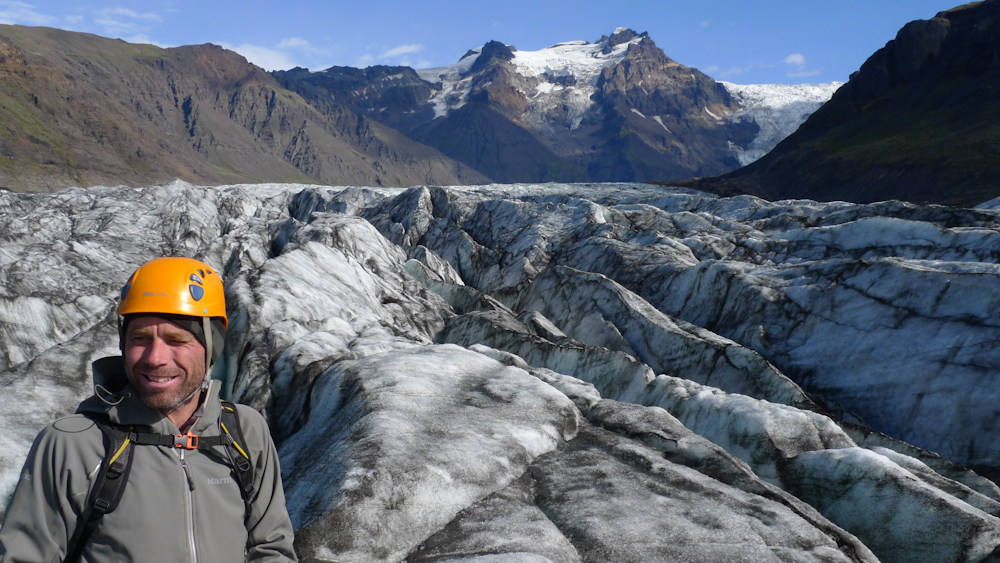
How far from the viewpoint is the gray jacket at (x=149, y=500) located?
149 inches

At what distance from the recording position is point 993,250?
1035 inches

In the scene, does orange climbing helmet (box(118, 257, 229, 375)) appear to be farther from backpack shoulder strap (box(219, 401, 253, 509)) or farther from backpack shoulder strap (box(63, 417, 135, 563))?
backpack shoulder strap (box(63, 417, 135, 563))

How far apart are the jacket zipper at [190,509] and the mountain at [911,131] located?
9311 cm

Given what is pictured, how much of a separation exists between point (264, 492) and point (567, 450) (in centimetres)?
745

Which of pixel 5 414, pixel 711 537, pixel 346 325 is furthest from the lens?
pixel 346 325

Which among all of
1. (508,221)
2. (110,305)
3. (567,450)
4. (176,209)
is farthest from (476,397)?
(176,209)

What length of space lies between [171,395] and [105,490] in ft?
2.49

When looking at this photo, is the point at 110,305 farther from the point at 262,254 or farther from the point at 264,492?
the point at 264,492

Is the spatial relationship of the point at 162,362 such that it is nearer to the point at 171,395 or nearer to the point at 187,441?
the point at 171,395

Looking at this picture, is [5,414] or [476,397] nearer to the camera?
[476,397]

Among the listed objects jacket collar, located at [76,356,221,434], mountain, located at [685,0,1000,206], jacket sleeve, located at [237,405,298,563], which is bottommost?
jacket sleeve, located at [237,405,298,563]

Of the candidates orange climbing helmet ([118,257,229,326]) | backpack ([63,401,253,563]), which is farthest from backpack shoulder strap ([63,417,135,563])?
orange climbing helmet ([118,257,229,326])

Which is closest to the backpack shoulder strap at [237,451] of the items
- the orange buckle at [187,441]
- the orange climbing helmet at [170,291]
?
the orange buckle at [187,441]

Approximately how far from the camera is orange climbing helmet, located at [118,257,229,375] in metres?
4.44
